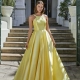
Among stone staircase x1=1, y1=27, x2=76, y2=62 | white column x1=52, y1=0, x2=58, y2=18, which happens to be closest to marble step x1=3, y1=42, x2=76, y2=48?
stone staircase x1=1, y1=27, x2=76, y2=62

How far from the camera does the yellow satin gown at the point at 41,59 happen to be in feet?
15.1

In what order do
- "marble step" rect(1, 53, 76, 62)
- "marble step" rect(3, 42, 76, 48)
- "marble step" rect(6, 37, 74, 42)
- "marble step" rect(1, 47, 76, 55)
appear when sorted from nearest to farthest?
"marble step" rect(1, 53, 76, 62) < "marble step" rect(1, 47, 76, 55) < "marble step" rect(3, 42, 76, 48) < "marble step" rect(6, 37, 74, 42)

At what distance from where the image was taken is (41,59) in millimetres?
4645

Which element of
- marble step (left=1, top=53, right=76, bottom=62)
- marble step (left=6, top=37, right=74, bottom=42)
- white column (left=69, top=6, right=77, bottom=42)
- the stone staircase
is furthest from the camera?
marble step (left=6, top=37, right=74, bottom=42)

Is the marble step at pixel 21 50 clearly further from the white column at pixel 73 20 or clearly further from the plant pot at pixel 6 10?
the plant pot at pixel 6 10

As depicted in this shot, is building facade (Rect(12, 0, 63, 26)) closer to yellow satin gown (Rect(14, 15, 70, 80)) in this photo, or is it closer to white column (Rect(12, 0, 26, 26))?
white column (Rect(12, 0, 26, 26))

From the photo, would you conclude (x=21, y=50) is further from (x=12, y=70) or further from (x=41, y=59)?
(x=41, y=59)

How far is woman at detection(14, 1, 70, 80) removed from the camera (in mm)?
4609

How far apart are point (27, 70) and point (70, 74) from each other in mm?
2072

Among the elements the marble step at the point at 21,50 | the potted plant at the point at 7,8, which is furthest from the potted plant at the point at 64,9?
the marble step at the point at 21,50

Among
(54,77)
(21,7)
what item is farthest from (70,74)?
(21,7)

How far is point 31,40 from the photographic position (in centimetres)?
480

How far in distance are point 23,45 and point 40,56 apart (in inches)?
191

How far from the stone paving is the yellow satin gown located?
128 centimetres
